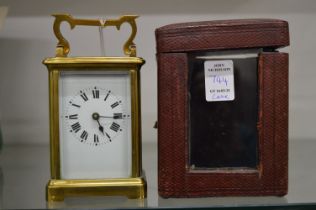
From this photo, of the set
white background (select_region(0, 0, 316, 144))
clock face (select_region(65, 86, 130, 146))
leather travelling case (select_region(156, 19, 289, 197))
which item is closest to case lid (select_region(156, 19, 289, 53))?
leather travelling case (select_region(156, 19, 289, 197))

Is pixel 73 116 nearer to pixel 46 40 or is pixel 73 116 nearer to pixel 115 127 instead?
pixel 115 127

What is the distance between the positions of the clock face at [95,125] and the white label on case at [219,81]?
127mm

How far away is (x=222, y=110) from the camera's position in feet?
2.26

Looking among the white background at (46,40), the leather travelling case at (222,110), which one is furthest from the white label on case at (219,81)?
the white background at (46,40)

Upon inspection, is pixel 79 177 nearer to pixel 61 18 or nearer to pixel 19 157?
pixel 61 18

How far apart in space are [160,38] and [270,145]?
24cm

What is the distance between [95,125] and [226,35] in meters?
0.25

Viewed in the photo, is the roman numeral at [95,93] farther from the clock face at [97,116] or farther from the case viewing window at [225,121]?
the case viewing window at [225,121]

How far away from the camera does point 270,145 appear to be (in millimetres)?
683

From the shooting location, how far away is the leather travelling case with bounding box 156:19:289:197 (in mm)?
670

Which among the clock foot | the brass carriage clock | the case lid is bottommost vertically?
the clock foot

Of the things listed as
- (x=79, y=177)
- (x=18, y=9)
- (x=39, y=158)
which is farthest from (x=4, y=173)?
(x=18, y=9)

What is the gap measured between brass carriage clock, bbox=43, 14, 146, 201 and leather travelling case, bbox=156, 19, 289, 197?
5 centimetres

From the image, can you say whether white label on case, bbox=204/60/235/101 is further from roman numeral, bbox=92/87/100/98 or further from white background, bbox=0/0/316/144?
white background, bbox=0/0/316/144
